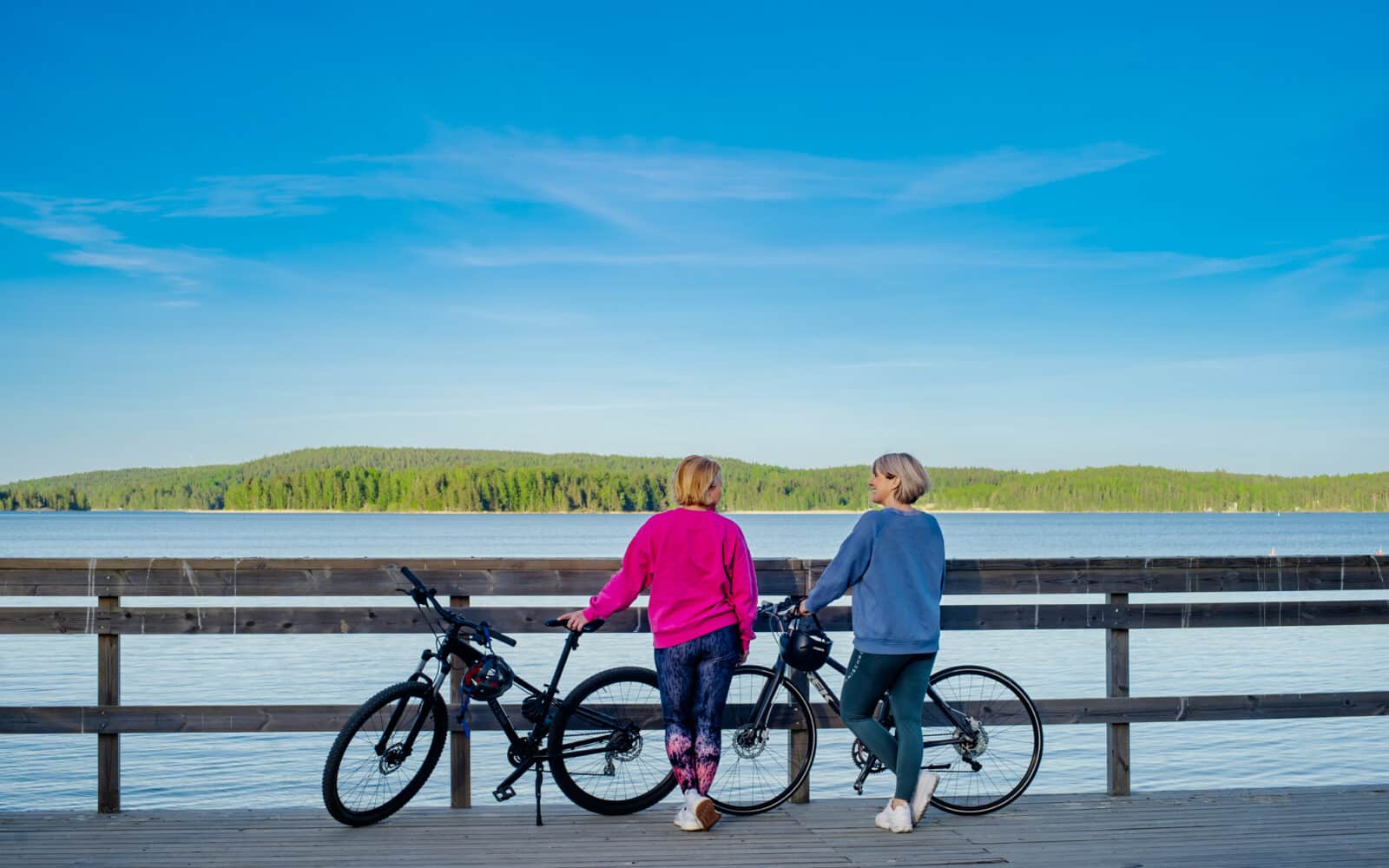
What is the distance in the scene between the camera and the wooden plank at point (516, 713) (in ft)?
Result: 19.4

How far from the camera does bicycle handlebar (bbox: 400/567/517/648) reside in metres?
5.70

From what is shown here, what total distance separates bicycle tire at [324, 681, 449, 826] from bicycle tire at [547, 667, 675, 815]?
0.59 metres

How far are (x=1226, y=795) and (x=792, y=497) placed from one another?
188 m

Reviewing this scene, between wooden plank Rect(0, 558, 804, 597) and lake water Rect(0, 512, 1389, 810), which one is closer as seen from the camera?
wooden plank Rect(0, 558, 804, 597)

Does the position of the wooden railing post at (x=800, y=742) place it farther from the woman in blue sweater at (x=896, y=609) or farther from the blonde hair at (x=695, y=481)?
the blonde hair at (x=695, y=481)

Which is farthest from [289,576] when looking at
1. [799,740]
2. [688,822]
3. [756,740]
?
[799,740]

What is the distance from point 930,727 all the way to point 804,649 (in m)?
0.81

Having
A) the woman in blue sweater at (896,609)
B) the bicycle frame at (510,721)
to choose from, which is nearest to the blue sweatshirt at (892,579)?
the woman in blue sweater at (896,609)

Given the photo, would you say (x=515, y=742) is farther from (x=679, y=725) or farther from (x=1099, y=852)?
(x=1099, y=852)

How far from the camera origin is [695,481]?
18.4 feet

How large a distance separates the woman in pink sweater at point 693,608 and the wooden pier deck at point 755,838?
357 mm

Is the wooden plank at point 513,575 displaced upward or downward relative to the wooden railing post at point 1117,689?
upward

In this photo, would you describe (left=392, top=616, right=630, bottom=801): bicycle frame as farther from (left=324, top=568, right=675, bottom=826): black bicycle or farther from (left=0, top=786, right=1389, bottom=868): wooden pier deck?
(left=0, top=786, right=1389, bottom=868): wooden pier deck

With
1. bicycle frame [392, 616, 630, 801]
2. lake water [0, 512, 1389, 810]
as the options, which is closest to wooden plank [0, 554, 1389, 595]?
bicycle frame [392, 616, 630, 801]
